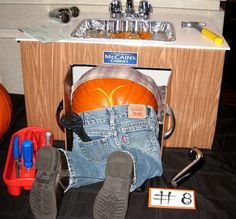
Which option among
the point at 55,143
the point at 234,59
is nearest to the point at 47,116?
the point at 55,143

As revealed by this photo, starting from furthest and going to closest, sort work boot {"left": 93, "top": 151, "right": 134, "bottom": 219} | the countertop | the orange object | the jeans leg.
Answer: the orange object → the countertop → the jeans leg → work boot {"left": 93, "top": 151, "right": 134, "bottom": 219}

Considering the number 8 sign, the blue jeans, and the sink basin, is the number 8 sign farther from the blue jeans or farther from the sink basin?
the sink basin

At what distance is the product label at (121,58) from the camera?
1.05m

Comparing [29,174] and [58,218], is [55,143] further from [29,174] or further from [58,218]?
[58,218]

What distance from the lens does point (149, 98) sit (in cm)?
101

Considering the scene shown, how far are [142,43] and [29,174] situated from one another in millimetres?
509

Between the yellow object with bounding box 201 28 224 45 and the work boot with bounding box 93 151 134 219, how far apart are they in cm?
48

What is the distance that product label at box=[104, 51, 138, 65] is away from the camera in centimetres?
105

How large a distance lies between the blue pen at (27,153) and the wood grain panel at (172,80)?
0.24 meters

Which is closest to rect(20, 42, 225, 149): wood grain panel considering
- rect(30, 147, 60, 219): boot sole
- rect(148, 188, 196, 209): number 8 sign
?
rect(148, 188, 196, 209): number 8 sign

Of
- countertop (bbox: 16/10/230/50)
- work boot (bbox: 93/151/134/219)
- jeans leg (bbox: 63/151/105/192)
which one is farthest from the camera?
countertop (bbox: 16/10/230/50)

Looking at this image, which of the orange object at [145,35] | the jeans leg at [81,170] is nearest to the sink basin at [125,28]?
the orange object at [145,35]

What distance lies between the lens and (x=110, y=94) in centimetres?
99

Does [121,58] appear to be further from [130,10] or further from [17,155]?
[17,155]
